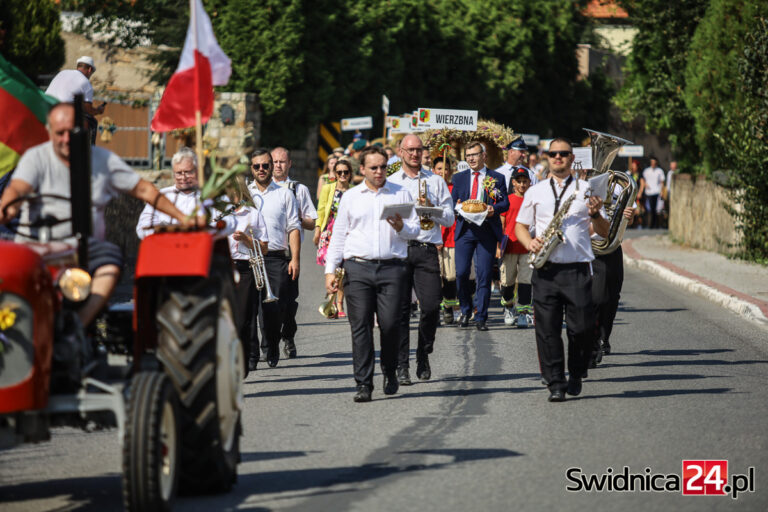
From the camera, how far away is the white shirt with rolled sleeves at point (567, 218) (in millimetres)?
11164

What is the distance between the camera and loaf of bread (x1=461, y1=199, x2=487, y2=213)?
1644cm

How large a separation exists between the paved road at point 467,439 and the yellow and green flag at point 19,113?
2.03 meters

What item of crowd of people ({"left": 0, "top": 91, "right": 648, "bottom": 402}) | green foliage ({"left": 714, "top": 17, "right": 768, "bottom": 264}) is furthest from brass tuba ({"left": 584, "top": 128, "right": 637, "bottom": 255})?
green foliage ({"left": 714, "top": 17, "right": 768, "bottom": 264})

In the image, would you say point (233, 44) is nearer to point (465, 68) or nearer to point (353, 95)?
point (353, 95)

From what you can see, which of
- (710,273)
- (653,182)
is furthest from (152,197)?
(653,182)

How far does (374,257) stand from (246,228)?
1.96 metres

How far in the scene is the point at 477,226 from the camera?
1684cm

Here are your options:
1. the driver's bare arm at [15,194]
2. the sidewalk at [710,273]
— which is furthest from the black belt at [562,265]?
the sidewalk at [710,273]

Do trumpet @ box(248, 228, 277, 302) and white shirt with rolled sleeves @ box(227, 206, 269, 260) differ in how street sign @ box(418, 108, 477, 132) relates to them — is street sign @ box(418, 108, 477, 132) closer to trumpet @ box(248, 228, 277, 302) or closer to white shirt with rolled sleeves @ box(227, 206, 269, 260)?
white shirt with rolled sleeves @ box(227, 206, 269, 260)

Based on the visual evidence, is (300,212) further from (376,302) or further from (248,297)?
(376,302)

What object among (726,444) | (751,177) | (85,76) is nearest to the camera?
(726,444)

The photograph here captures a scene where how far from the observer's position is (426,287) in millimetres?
12836

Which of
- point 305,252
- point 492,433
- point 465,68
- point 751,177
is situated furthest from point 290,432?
point 465,68

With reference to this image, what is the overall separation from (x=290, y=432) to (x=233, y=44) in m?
29.5
